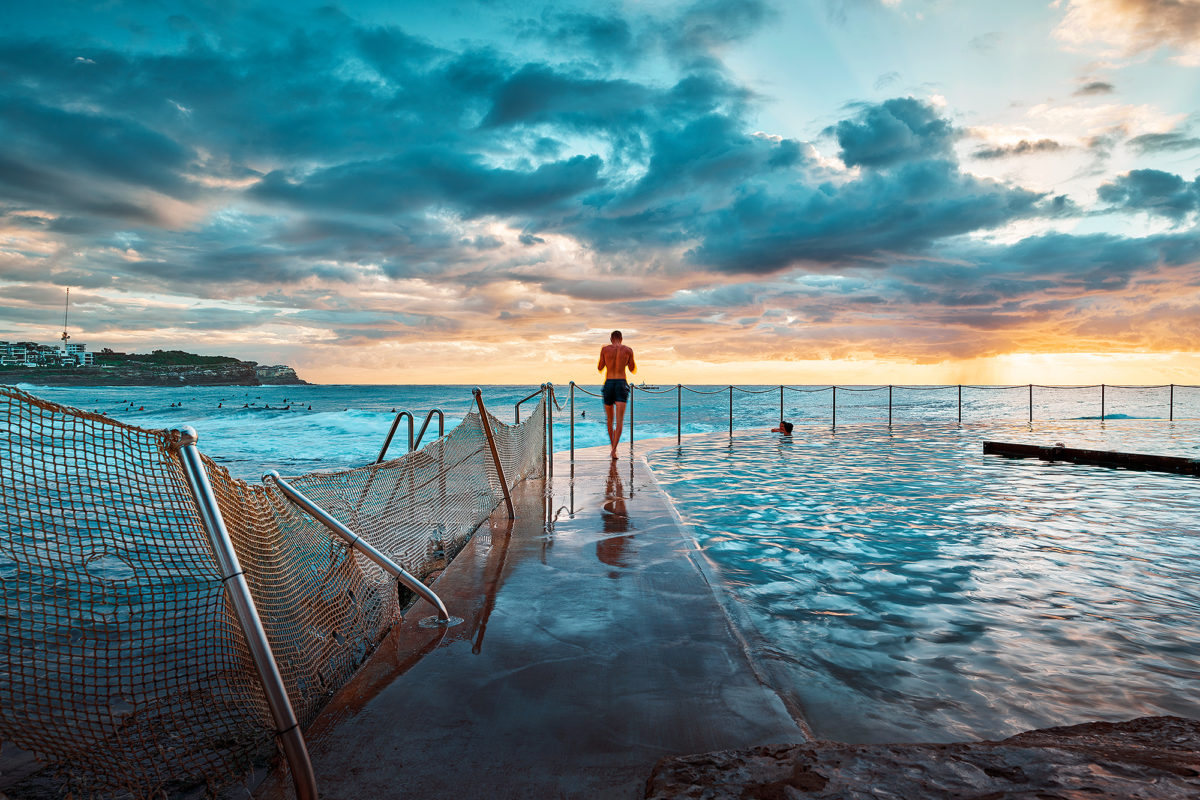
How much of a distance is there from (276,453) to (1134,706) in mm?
22725

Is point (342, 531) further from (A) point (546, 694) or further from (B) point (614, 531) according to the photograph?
(B) point (614, 531)

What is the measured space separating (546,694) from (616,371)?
31.6ft

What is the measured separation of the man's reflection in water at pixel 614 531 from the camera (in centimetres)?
462

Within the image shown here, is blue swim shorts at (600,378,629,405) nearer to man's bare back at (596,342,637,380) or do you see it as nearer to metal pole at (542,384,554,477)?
man's bare back at (596,342,637,380)

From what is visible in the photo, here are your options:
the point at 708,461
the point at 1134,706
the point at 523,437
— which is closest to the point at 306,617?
the point at 1134,706

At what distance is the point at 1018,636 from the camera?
137 inches

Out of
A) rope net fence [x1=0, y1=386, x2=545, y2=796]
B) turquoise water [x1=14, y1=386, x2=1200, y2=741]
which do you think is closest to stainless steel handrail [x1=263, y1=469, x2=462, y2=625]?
rope net fence [x1=0, y1=386, x2=545, y2=796]

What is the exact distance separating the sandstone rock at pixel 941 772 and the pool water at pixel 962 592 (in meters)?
0.47

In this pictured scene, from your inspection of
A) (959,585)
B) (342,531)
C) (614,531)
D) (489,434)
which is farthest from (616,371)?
(342,531)

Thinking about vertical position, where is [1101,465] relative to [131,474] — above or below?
below

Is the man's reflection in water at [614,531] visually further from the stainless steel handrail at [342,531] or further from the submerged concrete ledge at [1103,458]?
the submerged concrete ledge at [1103,458]

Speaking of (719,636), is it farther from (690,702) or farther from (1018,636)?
(1018,636)

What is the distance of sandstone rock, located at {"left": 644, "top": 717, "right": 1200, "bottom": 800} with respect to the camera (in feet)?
5.68

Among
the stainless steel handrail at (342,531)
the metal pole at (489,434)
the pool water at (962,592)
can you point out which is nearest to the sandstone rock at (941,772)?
the pool water at (962,592)
